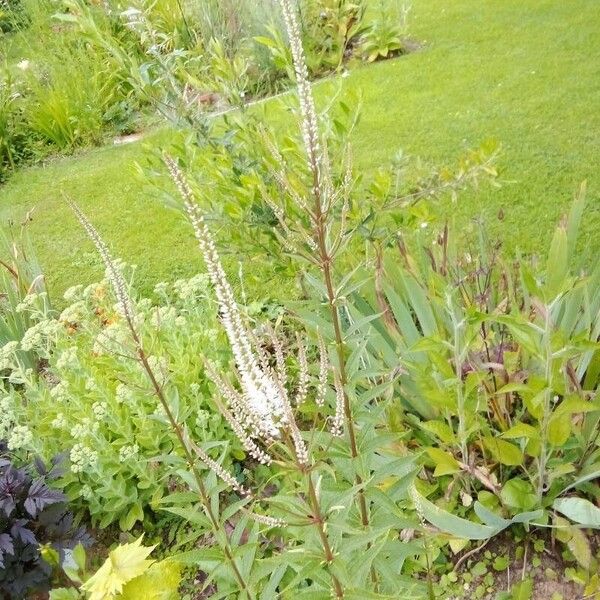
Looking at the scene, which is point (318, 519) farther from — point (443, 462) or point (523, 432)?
point (443, 462)

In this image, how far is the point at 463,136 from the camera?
Result: 5473 mm

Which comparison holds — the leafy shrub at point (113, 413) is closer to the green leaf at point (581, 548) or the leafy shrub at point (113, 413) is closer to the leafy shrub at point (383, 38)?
the green leaf at point (581, 548)

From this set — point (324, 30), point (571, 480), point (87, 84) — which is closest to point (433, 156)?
point (324, 30)

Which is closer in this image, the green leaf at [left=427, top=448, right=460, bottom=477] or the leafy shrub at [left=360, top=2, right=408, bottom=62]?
the green leaf at [left=427, top=448, right=460, bottom=477]

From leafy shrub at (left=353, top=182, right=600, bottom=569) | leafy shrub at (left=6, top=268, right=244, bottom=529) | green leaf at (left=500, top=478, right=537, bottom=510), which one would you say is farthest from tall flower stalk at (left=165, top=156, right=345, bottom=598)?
leafy shrub at (left=6, top=268, right=244, bottom=529)

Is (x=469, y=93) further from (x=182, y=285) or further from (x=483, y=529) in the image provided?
(x=483, y=529)

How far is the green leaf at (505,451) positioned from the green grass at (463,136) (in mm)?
1965

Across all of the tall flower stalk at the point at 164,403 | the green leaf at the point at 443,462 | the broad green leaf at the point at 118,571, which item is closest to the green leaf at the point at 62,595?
the broad green leaf at the point at 118,571

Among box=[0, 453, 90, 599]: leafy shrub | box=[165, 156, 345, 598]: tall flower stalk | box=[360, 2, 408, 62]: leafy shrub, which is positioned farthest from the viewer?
box=[360, 2, 408, 62]: leafy shrub

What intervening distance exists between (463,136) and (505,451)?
362 centimetres

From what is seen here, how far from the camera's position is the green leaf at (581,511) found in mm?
2146

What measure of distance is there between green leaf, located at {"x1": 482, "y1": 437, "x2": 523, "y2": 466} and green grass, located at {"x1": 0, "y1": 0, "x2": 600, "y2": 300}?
196cm

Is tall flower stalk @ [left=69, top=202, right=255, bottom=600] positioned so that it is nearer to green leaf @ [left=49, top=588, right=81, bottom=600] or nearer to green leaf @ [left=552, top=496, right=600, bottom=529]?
green leaf @ [left=49, top=588, right=81, bottom=600]

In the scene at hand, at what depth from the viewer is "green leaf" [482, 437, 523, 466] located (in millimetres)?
2375
